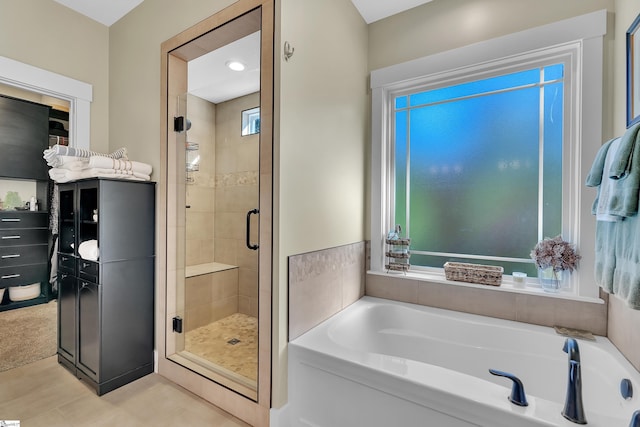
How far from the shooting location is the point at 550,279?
1.84 meters

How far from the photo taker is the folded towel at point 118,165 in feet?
6.25

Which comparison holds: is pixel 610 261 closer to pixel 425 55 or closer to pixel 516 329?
pixel 516 329

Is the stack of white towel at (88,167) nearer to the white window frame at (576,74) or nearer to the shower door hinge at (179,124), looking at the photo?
the shower door hinge at (179,124)

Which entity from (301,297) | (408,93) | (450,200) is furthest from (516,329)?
(408,93)

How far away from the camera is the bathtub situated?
1142 millimetres

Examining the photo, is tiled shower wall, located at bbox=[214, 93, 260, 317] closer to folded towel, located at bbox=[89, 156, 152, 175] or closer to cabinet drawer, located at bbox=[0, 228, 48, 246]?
folded towel, located at bbox=[89, 156, 152, 175]

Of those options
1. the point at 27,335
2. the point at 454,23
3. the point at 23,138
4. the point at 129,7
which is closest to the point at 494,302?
the point at 454,23

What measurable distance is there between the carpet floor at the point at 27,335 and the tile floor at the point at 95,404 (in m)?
0.22

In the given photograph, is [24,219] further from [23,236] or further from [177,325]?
[177,325]

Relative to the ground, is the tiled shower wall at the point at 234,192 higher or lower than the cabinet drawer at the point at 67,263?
higher

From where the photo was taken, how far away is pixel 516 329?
1776 mm

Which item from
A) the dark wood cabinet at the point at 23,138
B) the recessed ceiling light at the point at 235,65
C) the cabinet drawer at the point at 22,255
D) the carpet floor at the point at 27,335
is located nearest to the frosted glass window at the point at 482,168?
the recessed ceiling light at the point at 235,65

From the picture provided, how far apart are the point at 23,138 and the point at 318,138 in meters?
4.06

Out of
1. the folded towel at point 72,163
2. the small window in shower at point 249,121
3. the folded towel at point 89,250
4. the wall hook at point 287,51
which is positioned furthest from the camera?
the small window in shower at point 249,121
